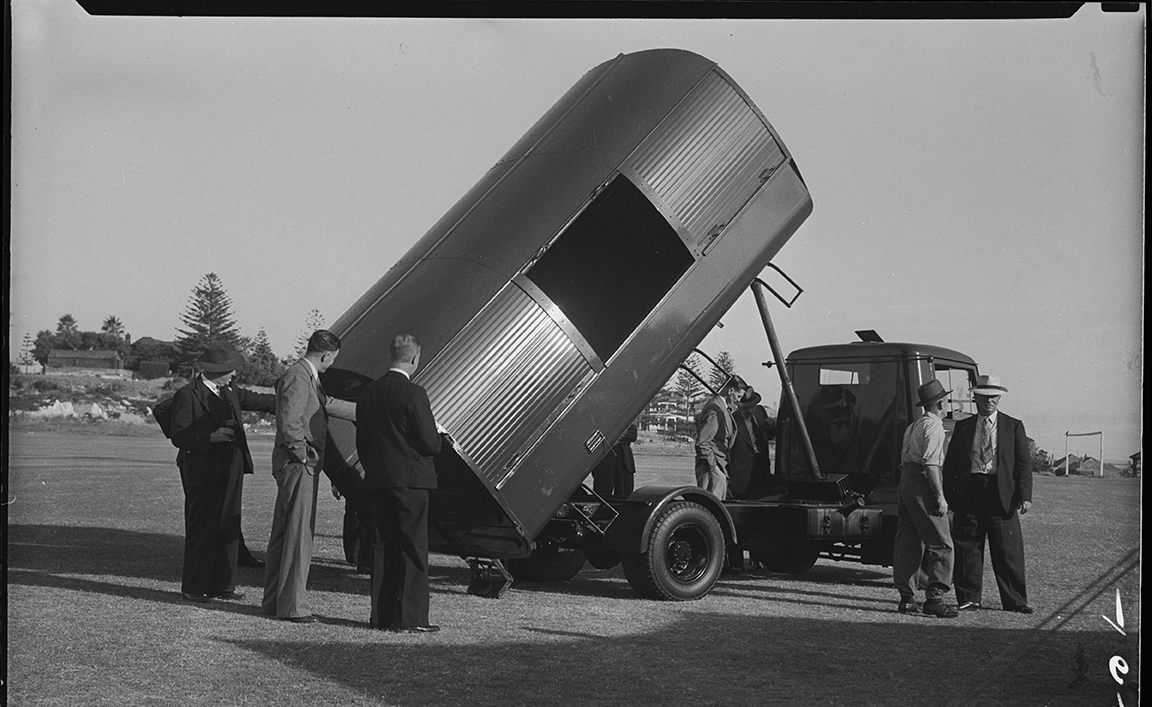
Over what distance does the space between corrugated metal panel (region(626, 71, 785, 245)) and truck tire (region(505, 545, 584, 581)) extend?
10.4 ft

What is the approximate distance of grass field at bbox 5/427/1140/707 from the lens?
17.4ft

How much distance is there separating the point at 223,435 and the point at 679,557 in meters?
3.61

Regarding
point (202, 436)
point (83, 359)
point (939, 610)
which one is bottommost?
point (939, 610)

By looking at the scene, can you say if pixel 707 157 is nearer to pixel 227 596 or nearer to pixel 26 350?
pixel 227 596

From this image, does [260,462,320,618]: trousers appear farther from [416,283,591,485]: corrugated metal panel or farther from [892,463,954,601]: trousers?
[892,463,954,601]: trousers

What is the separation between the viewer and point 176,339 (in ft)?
145

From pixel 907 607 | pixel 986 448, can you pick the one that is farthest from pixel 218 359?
pixel 986 448

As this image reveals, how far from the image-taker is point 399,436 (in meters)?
6.60

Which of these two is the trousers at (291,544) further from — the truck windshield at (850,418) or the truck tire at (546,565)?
the truck windshield at (850,418)

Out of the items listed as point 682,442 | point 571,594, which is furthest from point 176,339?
point 571,594

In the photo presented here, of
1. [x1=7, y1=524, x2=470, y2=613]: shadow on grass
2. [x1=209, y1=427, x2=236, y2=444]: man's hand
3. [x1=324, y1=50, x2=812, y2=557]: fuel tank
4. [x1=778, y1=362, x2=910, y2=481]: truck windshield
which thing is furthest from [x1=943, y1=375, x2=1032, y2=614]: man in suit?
[x1=209, y1=427, x2=236, y2=444]: man's hand

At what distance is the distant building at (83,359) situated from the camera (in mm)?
34634

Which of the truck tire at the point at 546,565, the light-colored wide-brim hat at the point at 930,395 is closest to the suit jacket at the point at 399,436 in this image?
the truck tire at the point at 546,565

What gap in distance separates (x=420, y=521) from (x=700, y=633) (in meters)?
1.94
